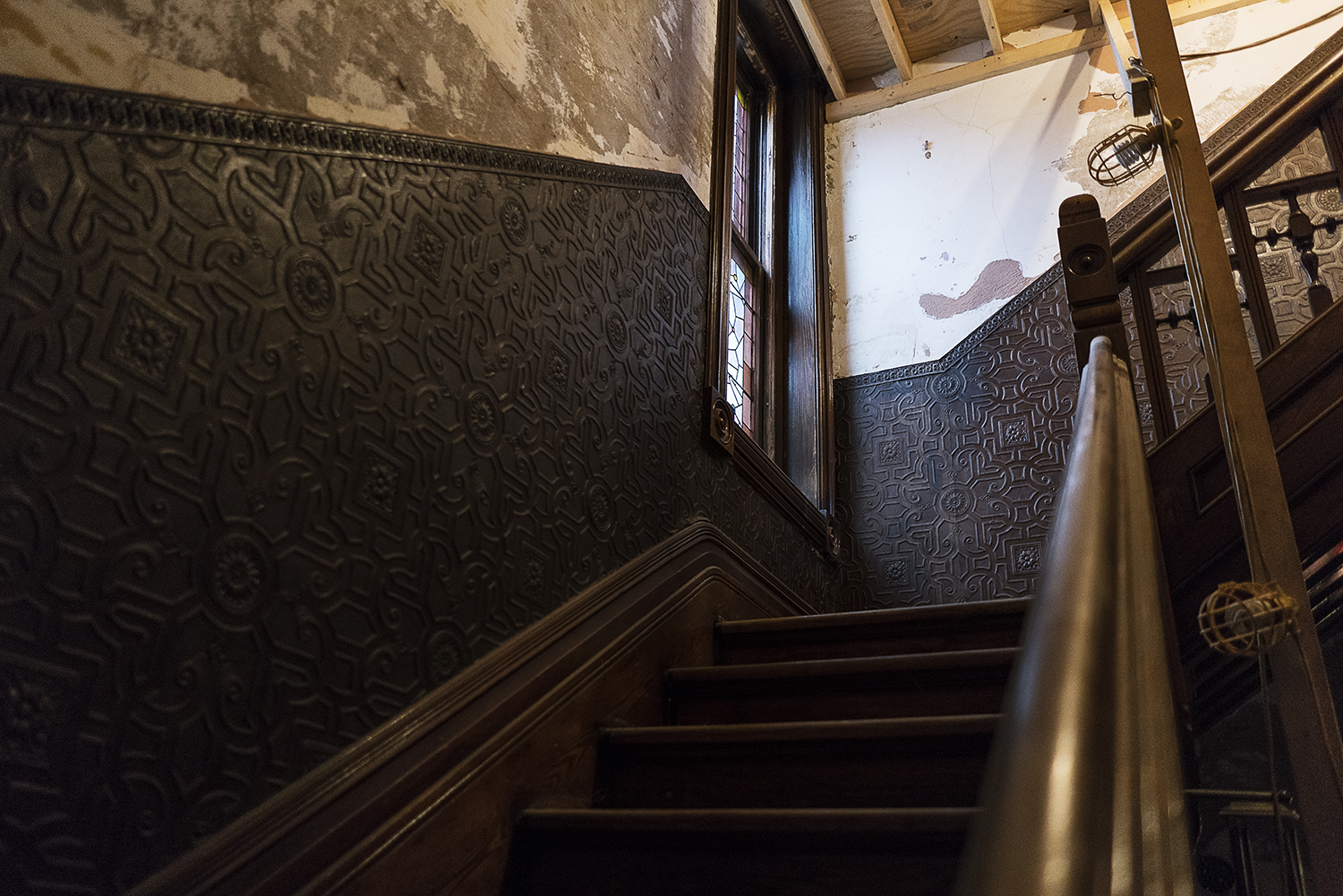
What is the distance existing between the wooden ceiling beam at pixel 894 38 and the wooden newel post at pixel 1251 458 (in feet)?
10.0

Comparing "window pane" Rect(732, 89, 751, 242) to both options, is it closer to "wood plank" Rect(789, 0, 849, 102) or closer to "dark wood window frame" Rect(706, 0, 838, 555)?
"dark wood window frame" Rect(706, 0, 838, 555)

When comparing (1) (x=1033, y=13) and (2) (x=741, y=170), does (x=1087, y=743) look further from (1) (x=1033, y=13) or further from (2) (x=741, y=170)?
(1) (x=1033, y=13)

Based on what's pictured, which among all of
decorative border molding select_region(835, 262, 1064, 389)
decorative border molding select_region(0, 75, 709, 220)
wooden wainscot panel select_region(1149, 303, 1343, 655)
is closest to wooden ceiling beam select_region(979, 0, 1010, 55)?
decorative border molding select_region(835, 262, 1064, 389)

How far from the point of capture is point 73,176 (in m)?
1.17

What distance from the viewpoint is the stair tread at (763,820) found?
1354 millimetres

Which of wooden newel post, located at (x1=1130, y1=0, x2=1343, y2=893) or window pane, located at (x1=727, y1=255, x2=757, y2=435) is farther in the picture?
window pane, located at (x1=727, y1=255, x2=757, y2=435)

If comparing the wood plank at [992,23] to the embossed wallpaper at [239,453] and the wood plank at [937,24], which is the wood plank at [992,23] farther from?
the embossed wallpaper at [239,453]

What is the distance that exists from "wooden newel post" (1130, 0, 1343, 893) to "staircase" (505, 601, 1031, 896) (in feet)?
1.50

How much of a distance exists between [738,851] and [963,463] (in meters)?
2.94

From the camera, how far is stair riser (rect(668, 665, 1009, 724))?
6.53 ft

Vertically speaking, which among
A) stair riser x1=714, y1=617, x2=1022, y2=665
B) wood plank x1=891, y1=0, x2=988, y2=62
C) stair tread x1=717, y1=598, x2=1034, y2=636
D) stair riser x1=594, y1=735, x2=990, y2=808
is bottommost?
stair riser x1=594, y1=735, x2=990, y2=808

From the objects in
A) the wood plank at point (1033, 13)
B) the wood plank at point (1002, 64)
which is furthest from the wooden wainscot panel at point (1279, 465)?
the wood plank at point (1033, 13)

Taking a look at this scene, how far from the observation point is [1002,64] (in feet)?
15.7

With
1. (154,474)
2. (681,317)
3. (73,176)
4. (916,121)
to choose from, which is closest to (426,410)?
(154,474)
